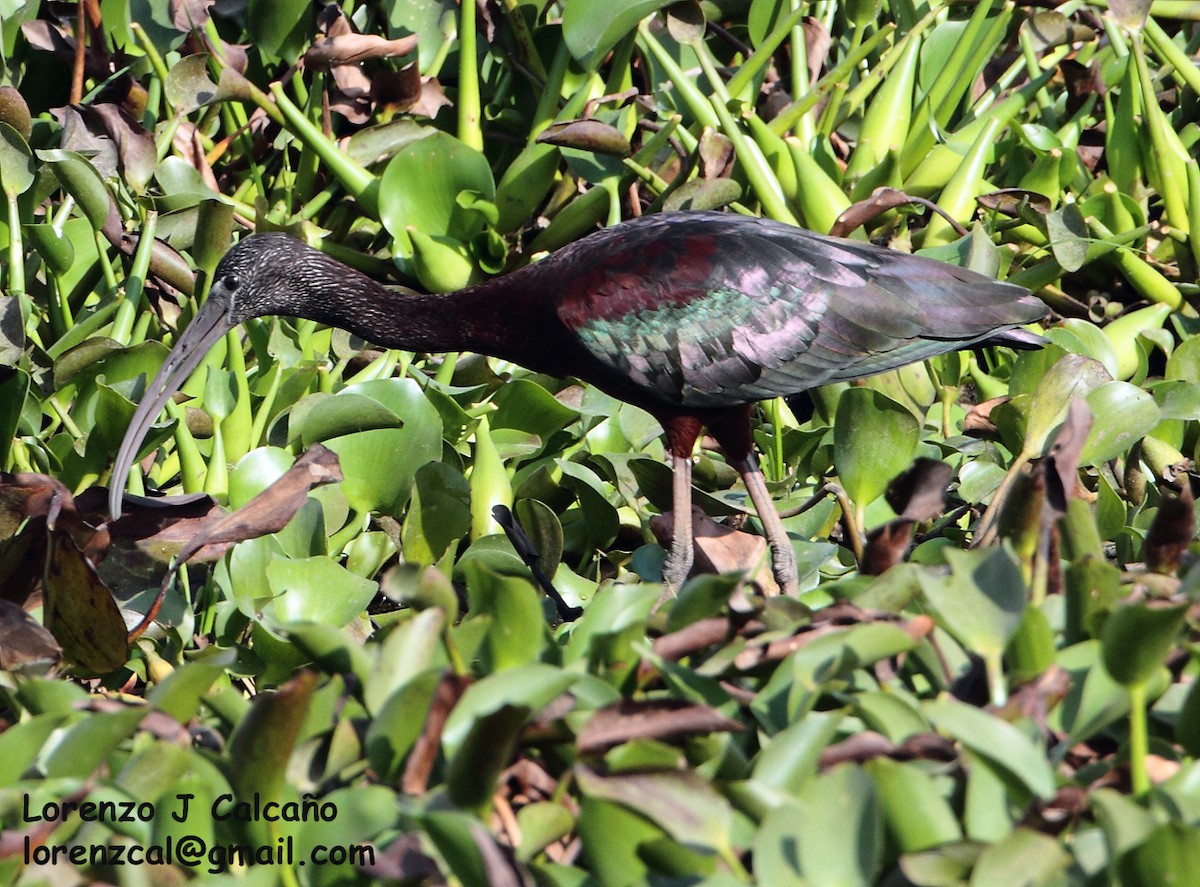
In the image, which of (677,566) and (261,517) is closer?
(261,517)

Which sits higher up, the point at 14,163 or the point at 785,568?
the point at 14,163

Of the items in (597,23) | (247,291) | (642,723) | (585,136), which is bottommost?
(247,291)

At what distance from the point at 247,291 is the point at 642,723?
2.34 meters

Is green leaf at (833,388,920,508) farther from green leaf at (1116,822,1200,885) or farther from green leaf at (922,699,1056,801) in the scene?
green leaf at (1116,822,1200,885)

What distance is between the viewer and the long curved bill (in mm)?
3666

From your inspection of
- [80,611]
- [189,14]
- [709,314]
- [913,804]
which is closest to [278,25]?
[189,14]

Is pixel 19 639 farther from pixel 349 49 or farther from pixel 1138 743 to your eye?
pixel 349 49

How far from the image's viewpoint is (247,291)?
4113 millimetres

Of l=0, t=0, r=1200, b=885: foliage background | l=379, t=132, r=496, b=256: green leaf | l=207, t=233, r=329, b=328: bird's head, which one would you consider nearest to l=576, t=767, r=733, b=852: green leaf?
l=0, t=0, r=1200, b=885: foliage background

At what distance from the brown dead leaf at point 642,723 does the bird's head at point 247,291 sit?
7.01 feet

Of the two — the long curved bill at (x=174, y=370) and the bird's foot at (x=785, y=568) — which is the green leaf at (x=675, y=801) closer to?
the bird's foot at (x=785, y=568)

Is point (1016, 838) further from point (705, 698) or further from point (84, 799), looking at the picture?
point (84, 799)

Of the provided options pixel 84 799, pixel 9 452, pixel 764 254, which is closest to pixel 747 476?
pixel 764 254

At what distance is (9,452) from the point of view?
150 inches
